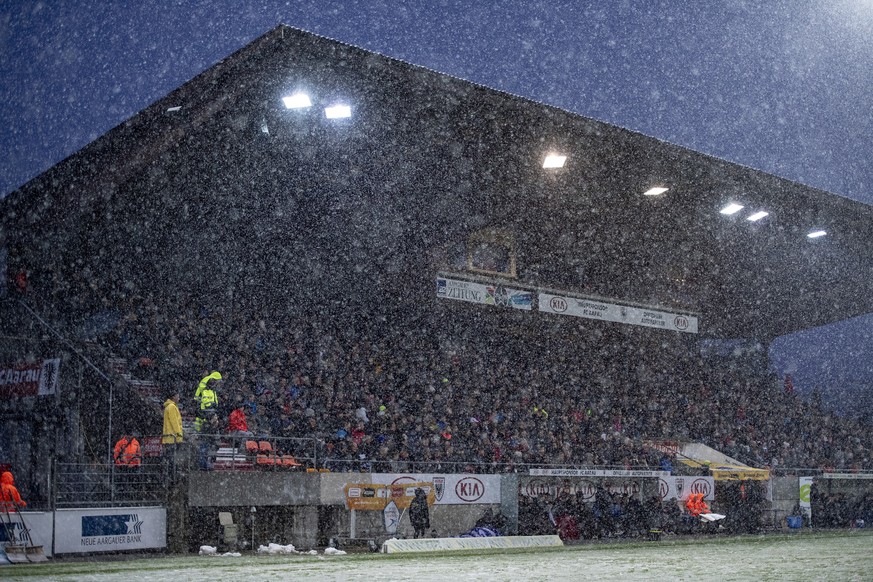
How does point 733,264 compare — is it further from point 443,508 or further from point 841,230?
point 443,508

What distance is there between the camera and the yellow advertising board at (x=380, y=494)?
18.4 meters

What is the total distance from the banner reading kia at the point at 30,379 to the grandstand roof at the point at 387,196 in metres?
3.58

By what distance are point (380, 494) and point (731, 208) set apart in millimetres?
13740

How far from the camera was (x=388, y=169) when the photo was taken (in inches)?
894

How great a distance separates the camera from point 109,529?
1508cm

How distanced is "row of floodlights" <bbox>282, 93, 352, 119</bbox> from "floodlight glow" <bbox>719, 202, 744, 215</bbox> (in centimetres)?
1211

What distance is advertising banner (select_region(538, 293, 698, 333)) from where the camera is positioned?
28.8 meters

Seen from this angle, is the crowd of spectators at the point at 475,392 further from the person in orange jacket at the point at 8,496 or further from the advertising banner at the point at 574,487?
the person in orange jacket at the point at 8,496

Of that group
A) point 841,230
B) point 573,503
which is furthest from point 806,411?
point 573,503

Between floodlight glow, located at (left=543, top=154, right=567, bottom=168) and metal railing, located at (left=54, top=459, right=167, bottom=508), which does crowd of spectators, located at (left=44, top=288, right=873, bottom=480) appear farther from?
floodlight glow, located at (left=543, top=154, right=567, bottom=168)

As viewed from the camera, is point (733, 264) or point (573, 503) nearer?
point (573, 503)

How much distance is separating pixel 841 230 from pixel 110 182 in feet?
69.9

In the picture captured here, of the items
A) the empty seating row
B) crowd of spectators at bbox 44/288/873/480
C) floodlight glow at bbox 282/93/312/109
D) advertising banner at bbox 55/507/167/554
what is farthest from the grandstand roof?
advertising banner at bbox 55/507/167/554

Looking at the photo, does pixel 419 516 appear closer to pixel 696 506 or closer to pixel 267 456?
pixel 267 456
